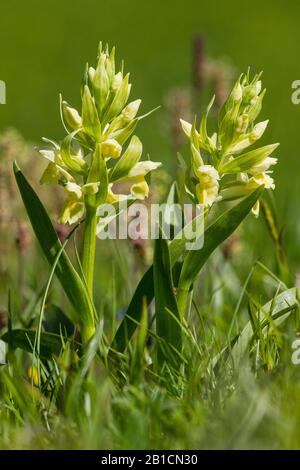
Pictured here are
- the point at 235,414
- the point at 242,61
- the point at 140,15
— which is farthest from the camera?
the point at 140,15

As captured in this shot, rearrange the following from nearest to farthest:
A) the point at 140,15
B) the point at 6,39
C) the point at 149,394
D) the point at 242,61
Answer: the point at 149,394, the point at 242,61, the point at 6,39, the point at 140,15

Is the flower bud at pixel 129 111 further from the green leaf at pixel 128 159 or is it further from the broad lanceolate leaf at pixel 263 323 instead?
the broad lanceolate leaf at pixel 263 323

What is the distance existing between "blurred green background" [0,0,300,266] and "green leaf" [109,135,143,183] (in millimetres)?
4459

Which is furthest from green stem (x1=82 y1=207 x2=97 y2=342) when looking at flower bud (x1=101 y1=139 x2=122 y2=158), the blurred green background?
the blurred green background

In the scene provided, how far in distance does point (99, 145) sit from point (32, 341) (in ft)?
1.54

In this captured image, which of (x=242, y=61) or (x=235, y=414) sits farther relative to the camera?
(x=242, y=61)

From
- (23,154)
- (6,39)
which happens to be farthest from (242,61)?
(23,154)

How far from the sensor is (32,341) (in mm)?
2070

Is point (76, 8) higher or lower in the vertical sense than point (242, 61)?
higher

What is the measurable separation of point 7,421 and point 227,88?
6.17ft

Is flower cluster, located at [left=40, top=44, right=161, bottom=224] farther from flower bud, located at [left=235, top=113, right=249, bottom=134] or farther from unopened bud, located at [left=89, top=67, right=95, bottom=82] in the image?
flower bud, located at [left=235, top=113, right=249, bottom=134]

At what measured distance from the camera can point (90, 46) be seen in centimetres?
868

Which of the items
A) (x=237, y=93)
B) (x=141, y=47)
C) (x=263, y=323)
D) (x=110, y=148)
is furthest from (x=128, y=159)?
(x=141, y=47)

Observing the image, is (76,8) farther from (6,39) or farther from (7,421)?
(7,421)
